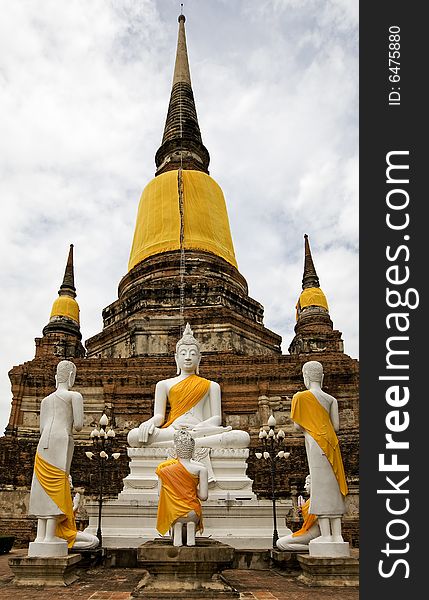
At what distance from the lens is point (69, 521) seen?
7672mm

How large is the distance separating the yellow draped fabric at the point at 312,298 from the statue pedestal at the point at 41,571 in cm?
2471

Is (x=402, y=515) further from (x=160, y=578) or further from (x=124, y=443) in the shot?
(x=124, y=443)

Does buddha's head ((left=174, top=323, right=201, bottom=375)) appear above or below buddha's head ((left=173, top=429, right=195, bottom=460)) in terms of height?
above

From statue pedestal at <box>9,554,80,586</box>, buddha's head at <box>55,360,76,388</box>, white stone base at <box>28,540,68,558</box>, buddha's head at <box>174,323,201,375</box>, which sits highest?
buddha's head at <box>174,323,201,375</box>

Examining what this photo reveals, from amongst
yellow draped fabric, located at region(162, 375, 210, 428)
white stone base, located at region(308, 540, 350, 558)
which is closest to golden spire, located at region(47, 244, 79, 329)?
yellow draped fabric, located at region(162, 375, 210, 428)

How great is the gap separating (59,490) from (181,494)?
6.47ft

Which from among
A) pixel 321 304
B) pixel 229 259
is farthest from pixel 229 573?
pixel 321 304

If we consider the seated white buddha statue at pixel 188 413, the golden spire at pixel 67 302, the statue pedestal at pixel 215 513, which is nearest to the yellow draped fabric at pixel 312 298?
the golden spire at pixel 67 302

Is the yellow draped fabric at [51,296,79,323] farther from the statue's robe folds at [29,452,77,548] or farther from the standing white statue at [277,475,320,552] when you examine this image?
the standing white statue at [277,475,320,552]

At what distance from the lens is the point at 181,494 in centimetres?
655

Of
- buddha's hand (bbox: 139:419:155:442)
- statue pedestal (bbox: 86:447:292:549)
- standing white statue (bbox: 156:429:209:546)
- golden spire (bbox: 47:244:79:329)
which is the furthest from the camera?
golden spire (bbox: 47:244:79:329)

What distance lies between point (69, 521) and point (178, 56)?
3362 cm

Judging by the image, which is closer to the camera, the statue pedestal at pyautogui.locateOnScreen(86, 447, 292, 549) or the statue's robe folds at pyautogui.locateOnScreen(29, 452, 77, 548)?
the statue's robe folds at pyautogui.locateOnScreen(29, 452, 77, 548)

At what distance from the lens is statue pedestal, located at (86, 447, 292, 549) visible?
30.7ft
